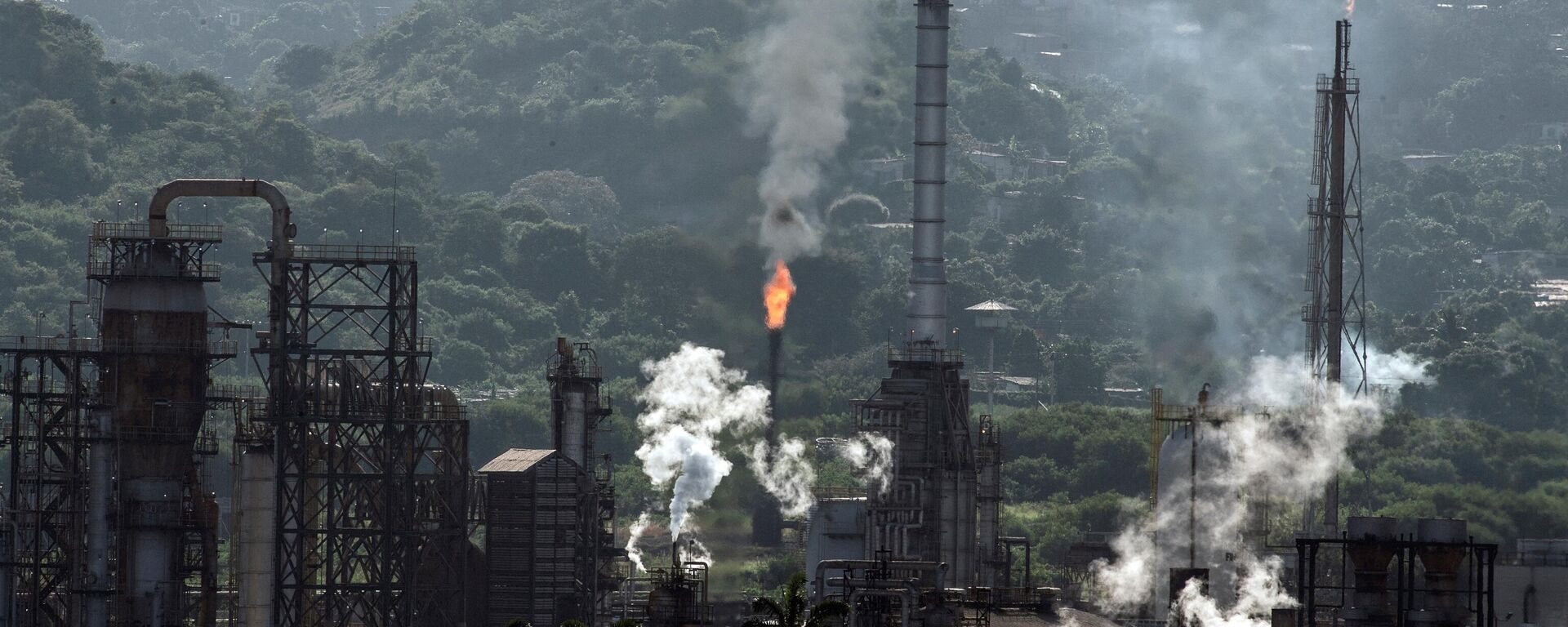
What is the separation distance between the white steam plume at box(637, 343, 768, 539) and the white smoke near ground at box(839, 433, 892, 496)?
13.5m

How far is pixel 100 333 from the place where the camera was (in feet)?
350

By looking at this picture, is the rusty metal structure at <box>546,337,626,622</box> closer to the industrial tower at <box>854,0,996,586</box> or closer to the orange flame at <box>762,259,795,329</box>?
the industrial tower at <box>854,0,996,586</box>

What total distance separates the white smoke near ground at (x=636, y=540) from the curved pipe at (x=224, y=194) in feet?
58.2

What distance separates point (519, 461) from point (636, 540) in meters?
28.7

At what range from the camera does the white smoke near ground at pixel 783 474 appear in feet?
473

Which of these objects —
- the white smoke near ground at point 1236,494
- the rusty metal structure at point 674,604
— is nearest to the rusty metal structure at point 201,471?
the rusty metal structure at point 674,604

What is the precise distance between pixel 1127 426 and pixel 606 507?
250ft

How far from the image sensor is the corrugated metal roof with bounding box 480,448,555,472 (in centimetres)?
10738

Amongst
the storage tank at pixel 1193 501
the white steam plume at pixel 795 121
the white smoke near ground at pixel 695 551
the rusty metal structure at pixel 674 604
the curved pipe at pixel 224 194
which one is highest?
the white steam plume at pixel 795 121

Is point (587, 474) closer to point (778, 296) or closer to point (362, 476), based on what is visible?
point (362, 476)

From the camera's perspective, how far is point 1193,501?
116562 mm

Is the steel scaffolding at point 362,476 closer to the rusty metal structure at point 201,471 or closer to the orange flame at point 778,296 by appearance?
the rusty metal structure at point 201,471

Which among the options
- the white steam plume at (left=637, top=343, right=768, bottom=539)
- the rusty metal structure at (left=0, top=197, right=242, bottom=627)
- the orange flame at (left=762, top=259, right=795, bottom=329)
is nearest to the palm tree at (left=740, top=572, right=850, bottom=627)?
the rusty metal structure at (left=0, top=197, right=242, bottom=627)

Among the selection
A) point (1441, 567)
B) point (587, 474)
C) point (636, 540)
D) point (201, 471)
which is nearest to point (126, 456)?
point (201, 471)
